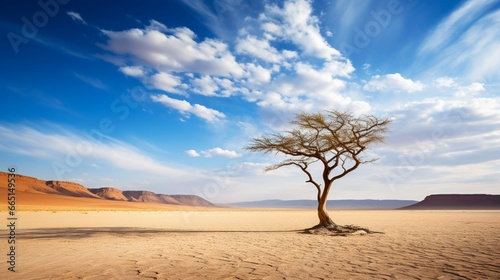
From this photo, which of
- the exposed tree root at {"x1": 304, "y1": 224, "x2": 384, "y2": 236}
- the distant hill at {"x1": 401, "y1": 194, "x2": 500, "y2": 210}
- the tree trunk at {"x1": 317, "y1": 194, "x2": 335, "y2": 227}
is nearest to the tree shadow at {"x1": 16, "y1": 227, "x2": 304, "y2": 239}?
the tree trunk at {"x1": 317, "y1": 194, "x2": 335, "y2": 227}

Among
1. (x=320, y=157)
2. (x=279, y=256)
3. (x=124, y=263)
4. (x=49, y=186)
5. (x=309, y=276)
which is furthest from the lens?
(x=49, y=186)

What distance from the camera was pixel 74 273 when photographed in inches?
270

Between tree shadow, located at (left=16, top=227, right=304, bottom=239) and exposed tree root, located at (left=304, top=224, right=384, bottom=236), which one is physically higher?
exposed tree root, located at (left=304, top=224, right=384, bottom=236)

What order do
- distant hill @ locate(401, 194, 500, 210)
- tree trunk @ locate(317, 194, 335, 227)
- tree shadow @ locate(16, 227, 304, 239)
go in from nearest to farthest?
tree shadow @ locate(16, 227, 304, 239), tree trunk @ locate(317, 194, 335, 227), distant hill @ locate(401, 194, 500, 210)

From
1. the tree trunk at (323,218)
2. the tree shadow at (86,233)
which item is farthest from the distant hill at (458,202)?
the tree shadow at (86,233)

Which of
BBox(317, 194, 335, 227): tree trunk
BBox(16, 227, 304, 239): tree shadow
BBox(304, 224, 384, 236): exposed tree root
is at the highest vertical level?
BBox(317, 194, 335, 227): tree trunk

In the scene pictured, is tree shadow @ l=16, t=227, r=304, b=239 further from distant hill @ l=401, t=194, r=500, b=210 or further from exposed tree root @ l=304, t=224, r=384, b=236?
distant hill @ l=401, t=194, r=500, b=210

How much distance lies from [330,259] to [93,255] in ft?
24.8

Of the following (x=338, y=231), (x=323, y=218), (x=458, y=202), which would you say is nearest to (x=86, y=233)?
(x=323, y=218)

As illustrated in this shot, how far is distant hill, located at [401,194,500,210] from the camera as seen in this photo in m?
126

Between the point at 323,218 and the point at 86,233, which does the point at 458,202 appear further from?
the point at 86,233

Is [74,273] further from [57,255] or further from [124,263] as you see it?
[57,255]

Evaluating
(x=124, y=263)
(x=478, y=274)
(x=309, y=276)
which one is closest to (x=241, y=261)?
(x=309, y=276)

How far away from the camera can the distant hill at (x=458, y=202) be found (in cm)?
12632
